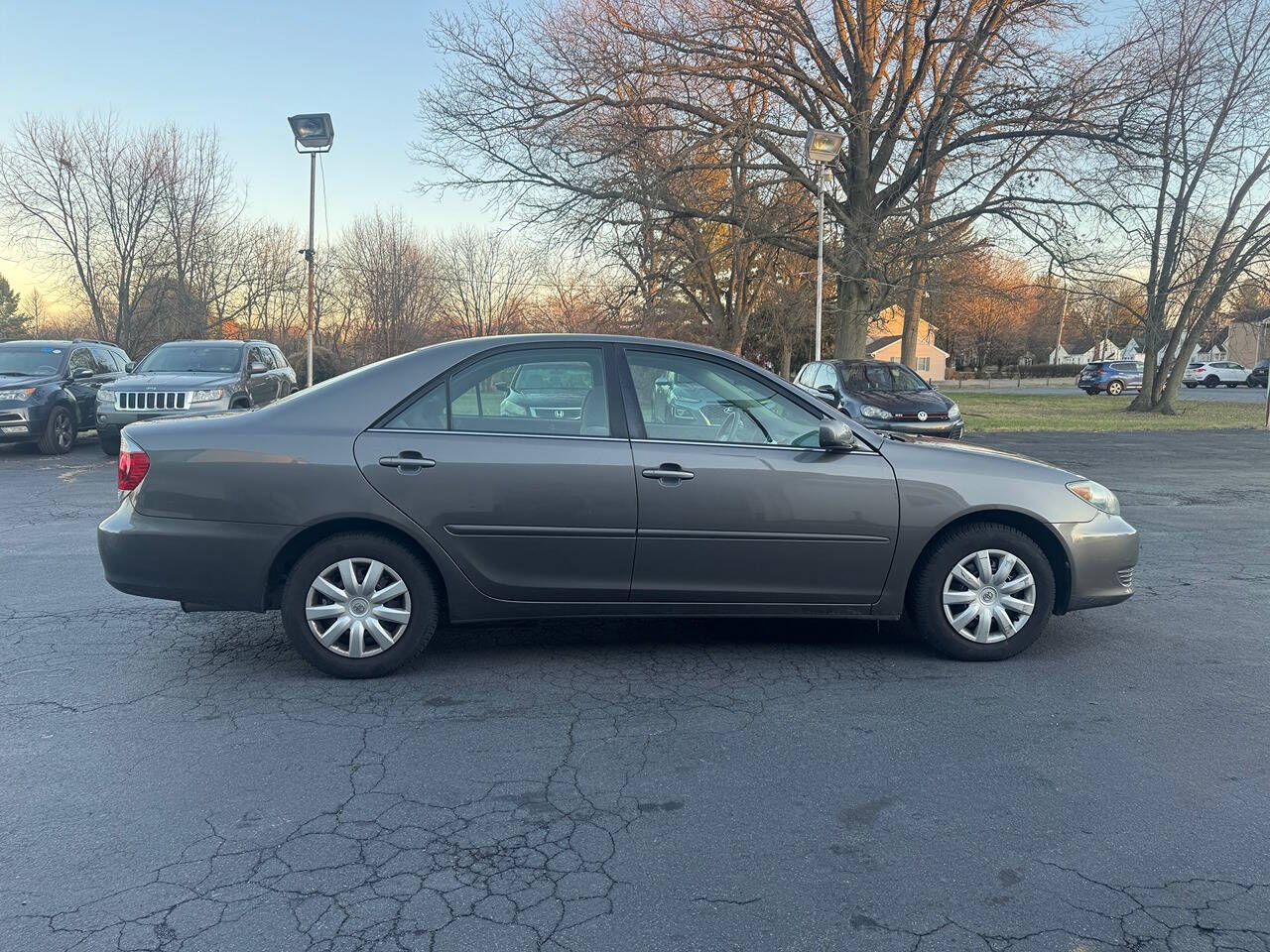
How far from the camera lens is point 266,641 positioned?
5.14 metres

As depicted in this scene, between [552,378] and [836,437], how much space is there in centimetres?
145

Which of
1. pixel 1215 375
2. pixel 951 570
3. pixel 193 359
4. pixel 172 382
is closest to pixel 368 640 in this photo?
pixel 951 570

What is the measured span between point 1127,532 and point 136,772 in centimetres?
478

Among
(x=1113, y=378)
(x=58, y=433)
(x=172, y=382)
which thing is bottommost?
(x=58, y=433)

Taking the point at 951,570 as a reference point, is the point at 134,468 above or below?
above

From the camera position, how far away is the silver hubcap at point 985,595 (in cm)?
476

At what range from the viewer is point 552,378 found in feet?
15.4

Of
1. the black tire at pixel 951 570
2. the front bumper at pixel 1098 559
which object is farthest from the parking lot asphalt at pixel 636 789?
the front bumper at pixel 1098 559

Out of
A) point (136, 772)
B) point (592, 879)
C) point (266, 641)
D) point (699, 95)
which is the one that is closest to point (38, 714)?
point (136, 772)

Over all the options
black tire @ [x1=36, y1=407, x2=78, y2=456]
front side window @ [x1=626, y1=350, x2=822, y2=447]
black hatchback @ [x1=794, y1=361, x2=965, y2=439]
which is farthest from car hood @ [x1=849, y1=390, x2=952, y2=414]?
black tire @ [x1=36, y1=407, x2=78, y2=456]

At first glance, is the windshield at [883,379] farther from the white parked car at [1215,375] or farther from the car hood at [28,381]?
the white parked car at [1215,375]

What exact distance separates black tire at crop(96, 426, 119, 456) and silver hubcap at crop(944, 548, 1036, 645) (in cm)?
1232

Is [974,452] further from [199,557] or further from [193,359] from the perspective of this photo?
[193,359]

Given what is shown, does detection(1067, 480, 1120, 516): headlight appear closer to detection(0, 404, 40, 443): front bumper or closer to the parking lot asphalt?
the parking lot asphalt
